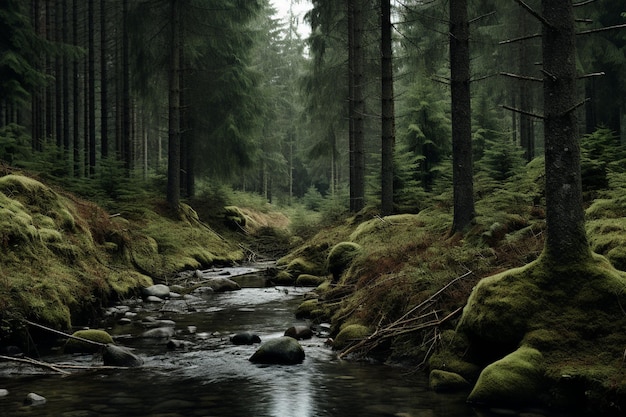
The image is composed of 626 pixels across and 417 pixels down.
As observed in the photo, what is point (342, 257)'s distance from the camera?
39.1 feet

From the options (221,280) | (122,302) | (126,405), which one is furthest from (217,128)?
(126,405)

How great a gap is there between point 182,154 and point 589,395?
74.7 feet

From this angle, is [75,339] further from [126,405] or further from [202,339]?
[126,405]

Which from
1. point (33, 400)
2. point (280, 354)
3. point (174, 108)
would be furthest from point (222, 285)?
point (174, 108)

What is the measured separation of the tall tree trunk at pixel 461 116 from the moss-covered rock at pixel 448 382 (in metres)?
4.84

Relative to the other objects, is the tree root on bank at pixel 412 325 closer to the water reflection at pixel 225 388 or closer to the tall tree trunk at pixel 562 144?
the water reflection at pixel 225 388

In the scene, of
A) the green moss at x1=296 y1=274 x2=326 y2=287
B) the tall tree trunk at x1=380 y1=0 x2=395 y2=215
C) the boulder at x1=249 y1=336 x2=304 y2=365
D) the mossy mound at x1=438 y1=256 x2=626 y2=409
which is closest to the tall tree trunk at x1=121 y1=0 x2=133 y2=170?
the green moss at x1=296 y1=274 x2=326 y2=287

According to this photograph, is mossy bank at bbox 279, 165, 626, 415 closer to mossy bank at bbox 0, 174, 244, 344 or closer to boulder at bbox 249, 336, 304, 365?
boulder at bbox 249, 336, 304, 365

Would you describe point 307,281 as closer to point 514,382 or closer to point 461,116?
point 461,116

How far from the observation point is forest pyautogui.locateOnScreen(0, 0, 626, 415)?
575 centimetres

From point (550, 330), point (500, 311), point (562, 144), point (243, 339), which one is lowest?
point (243, 339)

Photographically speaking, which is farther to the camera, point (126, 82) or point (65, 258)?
point (126, 82)

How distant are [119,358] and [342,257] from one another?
19.3ft

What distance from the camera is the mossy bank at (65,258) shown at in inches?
326
